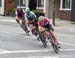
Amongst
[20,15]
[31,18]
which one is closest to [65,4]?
[20,15]

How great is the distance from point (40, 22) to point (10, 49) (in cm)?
158

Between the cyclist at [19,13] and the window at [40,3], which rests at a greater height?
the cyclist at [19,13]

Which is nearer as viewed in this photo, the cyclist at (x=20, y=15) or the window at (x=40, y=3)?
the cyclist at (x=20, y=15)

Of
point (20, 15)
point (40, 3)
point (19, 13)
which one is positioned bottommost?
point (40, 3)

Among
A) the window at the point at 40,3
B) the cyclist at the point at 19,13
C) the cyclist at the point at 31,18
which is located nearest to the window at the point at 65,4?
the window at the point at 40,3

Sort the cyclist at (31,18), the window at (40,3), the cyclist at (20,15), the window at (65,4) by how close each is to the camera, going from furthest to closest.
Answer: the window at (40,3)
the window at (65,4)
the cyclist at (20,15)
the cyclist at (31,18)

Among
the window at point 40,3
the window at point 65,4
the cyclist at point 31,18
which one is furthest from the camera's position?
the window at point 40,3

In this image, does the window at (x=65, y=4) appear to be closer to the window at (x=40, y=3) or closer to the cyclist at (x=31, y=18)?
the window at (x=40, y=3)

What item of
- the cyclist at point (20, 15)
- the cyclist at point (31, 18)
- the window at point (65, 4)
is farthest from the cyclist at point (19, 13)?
the window at point (65, 4)

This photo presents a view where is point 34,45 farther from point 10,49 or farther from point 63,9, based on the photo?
point 63,9

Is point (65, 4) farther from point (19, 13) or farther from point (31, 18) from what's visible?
point (31, 18)

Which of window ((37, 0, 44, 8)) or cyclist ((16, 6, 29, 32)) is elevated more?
cyclist ((16, 6, 29, 32))

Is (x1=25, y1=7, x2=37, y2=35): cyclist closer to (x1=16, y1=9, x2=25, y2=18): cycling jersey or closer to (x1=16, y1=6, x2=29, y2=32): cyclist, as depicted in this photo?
(x1=16, y1=6, x2=29, y2=32): cyclist

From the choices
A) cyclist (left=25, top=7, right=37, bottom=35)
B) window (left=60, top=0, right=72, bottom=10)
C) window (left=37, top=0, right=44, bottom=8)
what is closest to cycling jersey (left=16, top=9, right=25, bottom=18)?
cyclist (left=25, top=7, right=37, bottom=35)
